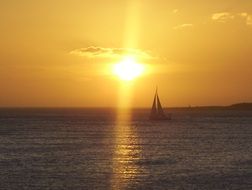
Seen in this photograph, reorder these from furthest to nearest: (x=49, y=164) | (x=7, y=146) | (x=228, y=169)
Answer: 1. (x=7, y=146)
2. (x=49, y=164)
3. (x=228, y=169)

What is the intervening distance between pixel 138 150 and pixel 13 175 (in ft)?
125

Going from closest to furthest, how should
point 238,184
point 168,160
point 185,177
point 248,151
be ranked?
point 238,184
point 185,177
point 168,160
point 248,151

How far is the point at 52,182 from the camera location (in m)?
58.5

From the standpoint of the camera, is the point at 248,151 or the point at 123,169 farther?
the point at 248,151

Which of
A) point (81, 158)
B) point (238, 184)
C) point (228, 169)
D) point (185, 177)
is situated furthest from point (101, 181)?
point (81, 158)

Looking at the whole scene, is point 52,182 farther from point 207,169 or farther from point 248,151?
point 248,151

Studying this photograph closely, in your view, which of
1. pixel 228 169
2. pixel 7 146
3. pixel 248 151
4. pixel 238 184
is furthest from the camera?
pixel 7 146

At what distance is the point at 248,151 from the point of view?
95.7 metres

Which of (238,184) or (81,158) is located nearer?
(238,184)

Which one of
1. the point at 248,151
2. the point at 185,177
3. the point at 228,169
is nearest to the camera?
the point at 185,177

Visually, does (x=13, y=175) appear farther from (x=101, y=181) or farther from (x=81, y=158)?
(x=81, y=158)

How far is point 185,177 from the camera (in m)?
62.5

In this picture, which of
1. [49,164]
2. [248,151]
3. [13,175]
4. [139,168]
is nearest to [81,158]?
[49,164]

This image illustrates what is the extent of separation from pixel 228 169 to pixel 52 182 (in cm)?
2240
